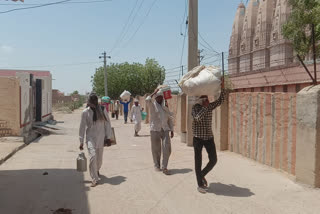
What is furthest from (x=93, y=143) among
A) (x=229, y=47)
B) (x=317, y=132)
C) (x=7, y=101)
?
(x=229, y=47)

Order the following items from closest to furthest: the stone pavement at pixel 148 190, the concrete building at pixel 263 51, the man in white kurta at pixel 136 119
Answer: the stone pavement at pixel 148 190
the man in white kurta at pixel 136 119
the concrete building at pixel 263 51

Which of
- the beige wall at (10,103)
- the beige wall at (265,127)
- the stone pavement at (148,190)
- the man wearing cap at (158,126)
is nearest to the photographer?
the stone pavement at (148,190)

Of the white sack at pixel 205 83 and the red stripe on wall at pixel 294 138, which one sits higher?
the white sack at pixel 205 83

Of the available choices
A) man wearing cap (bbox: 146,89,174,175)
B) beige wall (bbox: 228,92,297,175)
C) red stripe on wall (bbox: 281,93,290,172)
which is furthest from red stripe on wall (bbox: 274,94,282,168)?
man wearing cap (bbox: 146,89,174,175)

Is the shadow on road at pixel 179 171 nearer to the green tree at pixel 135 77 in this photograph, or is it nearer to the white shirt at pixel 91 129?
the white shirt at pixel 91 129

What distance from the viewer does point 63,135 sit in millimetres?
14719

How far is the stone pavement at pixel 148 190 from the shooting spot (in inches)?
183

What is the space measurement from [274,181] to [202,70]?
231 cm

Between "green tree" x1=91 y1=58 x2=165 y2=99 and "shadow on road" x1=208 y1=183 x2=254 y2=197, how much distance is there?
123 feet

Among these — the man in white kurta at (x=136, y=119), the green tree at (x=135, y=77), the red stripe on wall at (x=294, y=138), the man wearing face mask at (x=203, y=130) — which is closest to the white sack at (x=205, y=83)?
the man wearing face mask at (x=203, y=130)

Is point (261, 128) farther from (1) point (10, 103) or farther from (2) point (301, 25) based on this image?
(1) point (10, 103)

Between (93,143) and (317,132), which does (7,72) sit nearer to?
(93,143)

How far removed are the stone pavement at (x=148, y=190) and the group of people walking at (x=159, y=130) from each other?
326mm

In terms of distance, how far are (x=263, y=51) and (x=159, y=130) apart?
39732 mm
